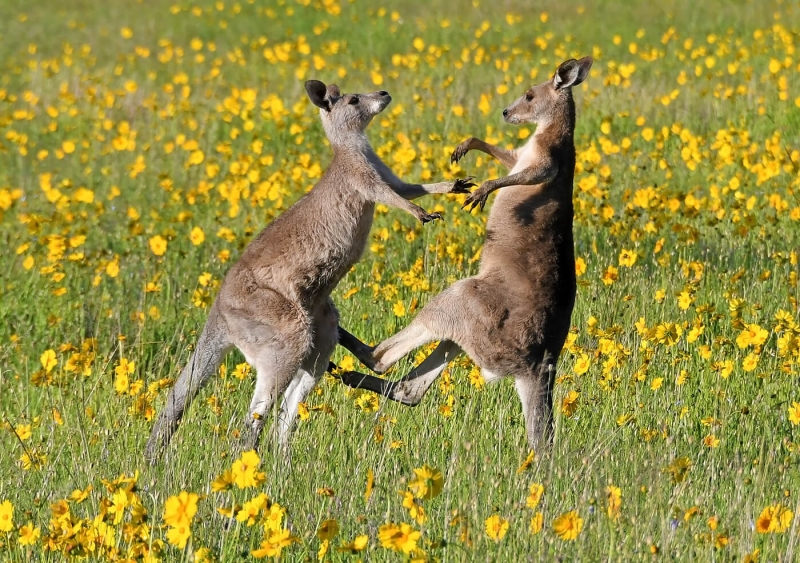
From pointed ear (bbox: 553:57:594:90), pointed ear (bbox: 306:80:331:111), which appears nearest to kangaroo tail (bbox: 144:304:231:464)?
pointed ear (bbox: 306:80:331:111)

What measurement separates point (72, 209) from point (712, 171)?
5.20 meters

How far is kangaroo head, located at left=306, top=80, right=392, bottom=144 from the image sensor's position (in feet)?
20.5

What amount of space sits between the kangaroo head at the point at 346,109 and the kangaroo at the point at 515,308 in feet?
2.60

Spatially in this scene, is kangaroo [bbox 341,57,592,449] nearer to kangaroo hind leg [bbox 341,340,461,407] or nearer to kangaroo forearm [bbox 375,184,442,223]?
kangaroo hind leg [bbox 341,340,461,407]

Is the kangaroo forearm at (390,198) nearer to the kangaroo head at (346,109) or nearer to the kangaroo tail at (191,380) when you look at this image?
the kangaroo head at (346,109)

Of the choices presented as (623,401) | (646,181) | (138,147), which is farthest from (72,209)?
(623,401)

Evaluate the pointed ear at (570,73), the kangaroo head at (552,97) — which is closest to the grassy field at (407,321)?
the kangaroo head at (552,97)

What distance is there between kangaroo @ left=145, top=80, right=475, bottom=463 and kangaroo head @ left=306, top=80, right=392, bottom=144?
5cm

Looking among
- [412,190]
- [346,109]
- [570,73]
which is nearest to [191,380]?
[412,190]

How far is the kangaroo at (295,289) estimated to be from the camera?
5570 mm

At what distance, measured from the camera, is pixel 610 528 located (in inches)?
144

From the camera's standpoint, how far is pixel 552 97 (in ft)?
21.9

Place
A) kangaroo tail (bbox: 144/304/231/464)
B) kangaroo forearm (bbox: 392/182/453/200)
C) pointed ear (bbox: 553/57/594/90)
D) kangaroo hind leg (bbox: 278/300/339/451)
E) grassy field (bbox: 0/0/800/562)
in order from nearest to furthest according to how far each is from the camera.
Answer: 1. grassy field (bbox: 0/0/800/562)
2. kangaroo tail (bbox: 144/304/231/464)
3. kangaroo hind leg (bbox: 278/300/339/451)
4. kangaroo forearm (bbox: 392/182/453/200)
5. pointed ear (bbox: 553/57/594/90)

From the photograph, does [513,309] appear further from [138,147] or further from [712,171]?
[138,147]
